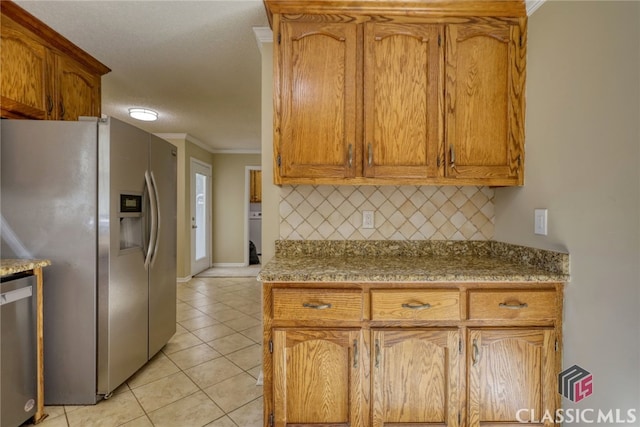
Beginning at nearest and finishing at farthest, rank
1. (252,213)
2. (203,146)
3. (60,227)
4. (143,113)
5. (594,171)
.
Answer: (594,171), (60,227), (143,113), (203,146), (252,213)

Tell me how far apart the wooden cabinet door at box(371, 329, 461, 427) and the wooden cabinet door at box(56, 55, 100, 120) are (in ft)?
A: 8.28

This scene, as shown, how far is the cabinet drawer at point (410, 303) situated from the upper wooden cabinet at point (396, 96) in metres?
0.60

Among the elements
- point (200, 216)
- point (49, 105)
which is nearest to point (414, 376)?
point (49, 105)

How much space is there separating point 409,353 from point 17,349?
1988 millimetres

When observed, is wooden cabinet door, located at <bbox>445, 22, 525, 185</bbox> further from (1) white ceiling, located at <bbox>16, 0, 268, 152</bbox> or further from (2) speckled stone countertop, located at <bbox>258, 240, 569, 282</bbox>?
(1) white ceiling, located at <bbox>16, 0, 268, 152</bbox>

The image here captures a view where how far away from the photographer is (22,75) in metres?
1.79

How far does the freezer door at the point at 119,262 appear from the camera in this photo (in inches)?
69.7

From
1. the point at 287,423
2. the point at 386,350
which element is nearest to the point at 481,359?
the point at 386,350

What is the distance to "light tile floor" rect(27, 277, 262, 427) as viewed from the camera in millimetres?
1684

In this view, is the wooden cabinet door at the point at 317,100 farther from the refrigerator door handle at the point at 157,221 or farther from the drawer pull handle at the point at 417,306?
the refrigerator door handle at the point at 157,221

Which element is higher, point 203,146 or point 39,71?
point 203,146

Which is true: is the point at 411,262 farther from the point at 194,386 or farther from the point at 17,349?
the point at 17,349

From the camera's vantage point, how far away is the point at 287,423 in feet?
4.44

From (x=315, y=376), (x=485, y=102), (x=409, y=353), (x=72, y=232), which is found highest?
(x=485, y=102)
